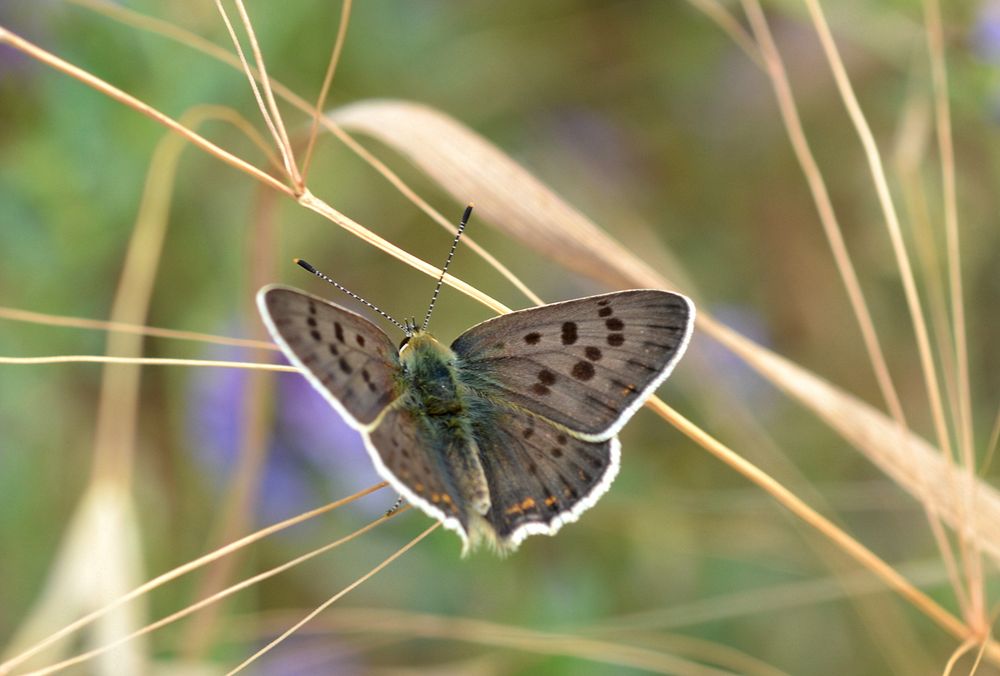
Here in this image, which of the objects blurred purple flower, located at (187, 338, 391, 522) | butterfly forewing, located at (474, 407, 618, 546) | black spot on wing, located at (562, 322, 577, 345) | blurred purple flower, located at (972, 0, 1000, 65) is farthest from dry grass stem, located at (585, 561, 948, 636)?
blurred purple flower, located at (972, 0, 1000, 65)

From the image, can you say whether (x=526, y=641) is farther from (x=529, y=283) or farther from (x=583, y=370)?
(x=529, y=283)

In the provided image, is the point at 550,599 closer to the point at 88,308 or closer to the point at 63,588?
the point at 63,588

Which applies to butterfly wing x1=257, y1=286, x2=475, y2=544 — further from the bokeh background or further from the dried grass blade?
the bokeh background

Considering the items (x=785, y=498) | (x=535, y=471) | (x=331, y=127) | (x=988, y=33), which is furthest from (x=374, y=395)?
(x=988, y=33)

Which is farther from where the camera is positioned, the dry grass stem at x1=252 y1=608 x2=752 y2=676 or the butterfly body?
the dry grass stem at x1=252 y1=608 x2=752 y2=676

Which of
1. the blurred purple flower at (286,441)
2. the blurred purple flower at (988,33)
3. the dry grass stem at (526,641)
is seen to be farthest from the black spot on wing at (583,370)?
the blurred purple flower at (988,33)

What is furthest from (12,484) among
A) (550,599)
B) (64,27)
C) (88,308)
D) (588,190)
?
(588,190)

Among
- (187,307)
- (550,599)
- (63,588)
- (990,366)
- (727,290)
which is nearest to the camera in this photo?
(63,588)
